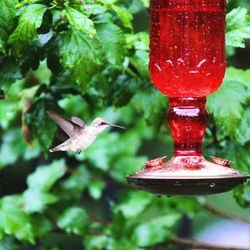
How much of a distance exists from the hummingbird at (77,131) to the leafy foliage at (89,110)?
0.14m

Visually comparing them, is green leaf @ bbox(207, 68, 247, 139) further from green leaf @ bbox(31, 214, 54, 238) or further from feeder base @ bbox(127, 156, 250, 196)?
green leaf @ bbox(31, 214, 54, 238)

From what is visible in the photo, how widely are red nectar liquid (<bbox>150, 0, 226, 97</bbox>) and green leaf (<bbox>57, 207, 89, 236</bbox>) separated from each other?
129cm

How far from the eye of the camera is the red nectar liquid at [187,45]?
299cm

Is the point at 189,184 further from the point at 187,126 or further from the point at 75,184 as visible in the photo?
the point at 75,184

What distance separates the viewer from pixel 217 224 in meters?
8.01

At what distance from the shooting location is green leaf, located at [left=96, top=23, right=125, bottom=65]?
123 inches

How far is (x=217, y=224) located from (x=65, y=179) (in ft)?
11.0

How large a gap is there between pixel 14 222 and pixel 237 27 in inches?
43.9

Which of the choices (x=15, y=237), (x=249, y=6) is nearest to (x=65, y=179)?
(x=15, y=237)

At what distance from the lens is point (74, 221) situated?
421 centimetres

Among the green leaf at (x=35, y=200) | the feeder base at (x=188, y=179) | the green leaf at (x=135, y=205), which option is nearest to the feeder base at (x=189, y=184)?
the feeder base at (x=188, y=179)

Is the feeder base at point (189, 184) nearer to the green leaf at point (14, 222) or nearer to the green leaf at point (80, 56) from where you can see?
the green leaf at point (80, 56)

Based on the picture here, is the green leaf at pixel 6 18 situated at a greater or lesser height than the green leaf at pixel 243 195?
greater

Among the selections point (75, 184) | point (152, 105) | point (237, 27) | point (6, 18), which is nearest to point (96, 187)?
point (75, 184)
